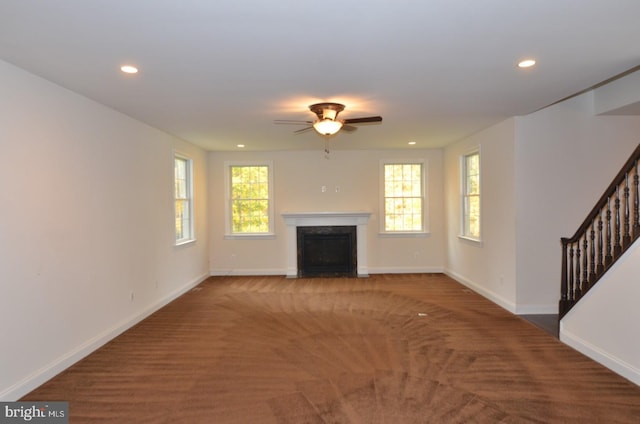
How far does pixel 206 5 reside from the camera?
2.16 m

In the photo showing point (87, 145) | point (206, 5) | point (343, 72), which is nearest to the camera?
point (206, 5)

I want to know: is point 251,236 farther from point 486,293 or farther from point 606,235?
point 606,235

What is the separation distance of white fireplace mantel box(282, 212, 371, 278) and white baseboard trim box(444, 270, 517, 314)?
5.39ft

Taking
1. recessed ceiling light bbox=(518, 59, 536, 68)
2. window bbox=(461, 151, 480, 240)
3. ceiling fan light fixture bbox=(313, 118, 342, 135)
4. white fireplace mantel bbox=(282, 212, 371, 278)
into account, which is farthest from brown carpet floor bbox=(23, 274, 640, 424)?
recessed ceiling light bbox=(518, 59, 536, 68)

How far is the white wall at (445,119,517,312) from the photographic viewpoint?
510 centimetres

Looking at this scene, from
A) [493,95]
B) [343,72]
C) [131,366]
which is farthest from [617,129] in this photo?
[131,366]

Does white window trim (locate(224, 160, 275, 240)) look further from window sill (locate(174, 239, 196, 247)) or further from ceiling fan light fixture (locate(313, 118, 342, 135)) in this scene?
ceiling fan light fixture (locate(313, 118, 342, 135))

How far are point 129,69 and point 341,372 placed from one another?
2963 mm

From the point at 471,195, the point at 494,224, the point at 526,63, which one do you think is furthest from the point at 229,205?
the point at 526,63

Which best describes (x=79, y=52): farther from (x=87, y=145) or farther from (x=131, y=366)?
(x=131, y=366)

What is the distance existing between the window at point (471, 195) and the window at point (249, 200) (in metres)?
3.62

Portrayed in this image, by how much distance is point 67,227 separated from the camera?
3.61 m

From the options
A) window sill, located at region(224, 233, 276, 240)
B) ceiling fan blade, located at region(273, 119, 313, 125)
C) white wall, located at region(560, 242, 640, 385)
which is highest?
ceiling fan blade, located at region(273, 119, 313, 125)

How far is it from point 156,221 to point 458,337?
405 centimetres
